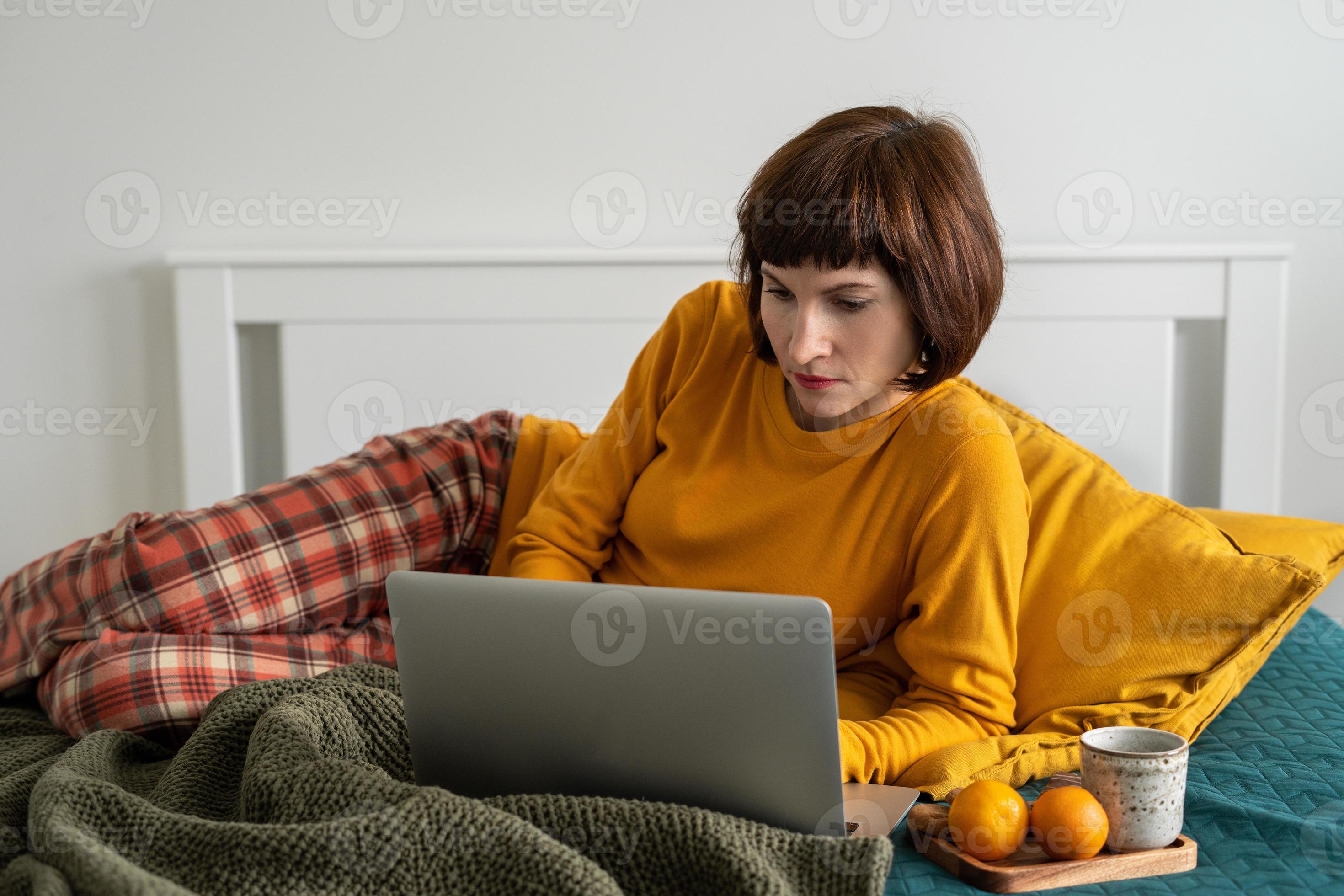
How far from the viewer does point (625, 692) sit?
29.7 inches

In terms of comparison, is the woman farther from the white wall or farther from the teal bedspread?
the white wall

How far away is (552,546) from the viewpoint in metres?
1.28

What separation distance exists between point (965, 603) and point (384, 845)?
58cm

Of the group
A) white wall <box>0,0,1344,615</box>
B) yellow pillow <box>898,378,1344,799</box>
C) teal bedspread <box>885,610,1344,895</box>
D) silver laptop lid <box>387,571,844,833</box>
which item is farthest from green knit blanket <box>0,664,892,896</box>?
white wall <box>0,0,1344,615</box>

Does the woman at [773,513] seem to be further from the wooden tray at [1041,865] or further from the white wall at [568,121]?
the white wall at [568,121]

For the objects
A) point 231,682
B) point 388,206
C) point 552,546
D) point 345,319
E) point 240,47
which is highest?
point 240,47

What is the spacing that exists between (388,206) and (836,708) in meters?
1.53

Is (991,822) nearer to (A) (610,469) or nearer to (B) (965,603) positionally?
(B) (965,603)

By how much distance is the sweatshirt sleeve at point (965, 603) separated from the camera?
1.04 meters

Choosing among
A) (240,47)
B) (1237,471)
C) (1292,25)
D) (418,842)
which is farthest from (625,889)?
(1292,25)

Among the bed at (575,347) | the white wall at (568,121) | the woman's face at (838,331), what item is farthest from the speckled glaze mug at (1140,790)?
the white wall at (568,121)

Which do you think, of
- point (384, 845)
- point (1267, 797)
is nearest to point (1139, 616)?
point (1267, 797)

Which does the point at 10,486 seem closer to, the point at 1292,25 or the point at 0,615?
the point at 0,615

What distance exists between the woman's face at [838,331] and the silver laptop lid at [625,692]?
36 cm
